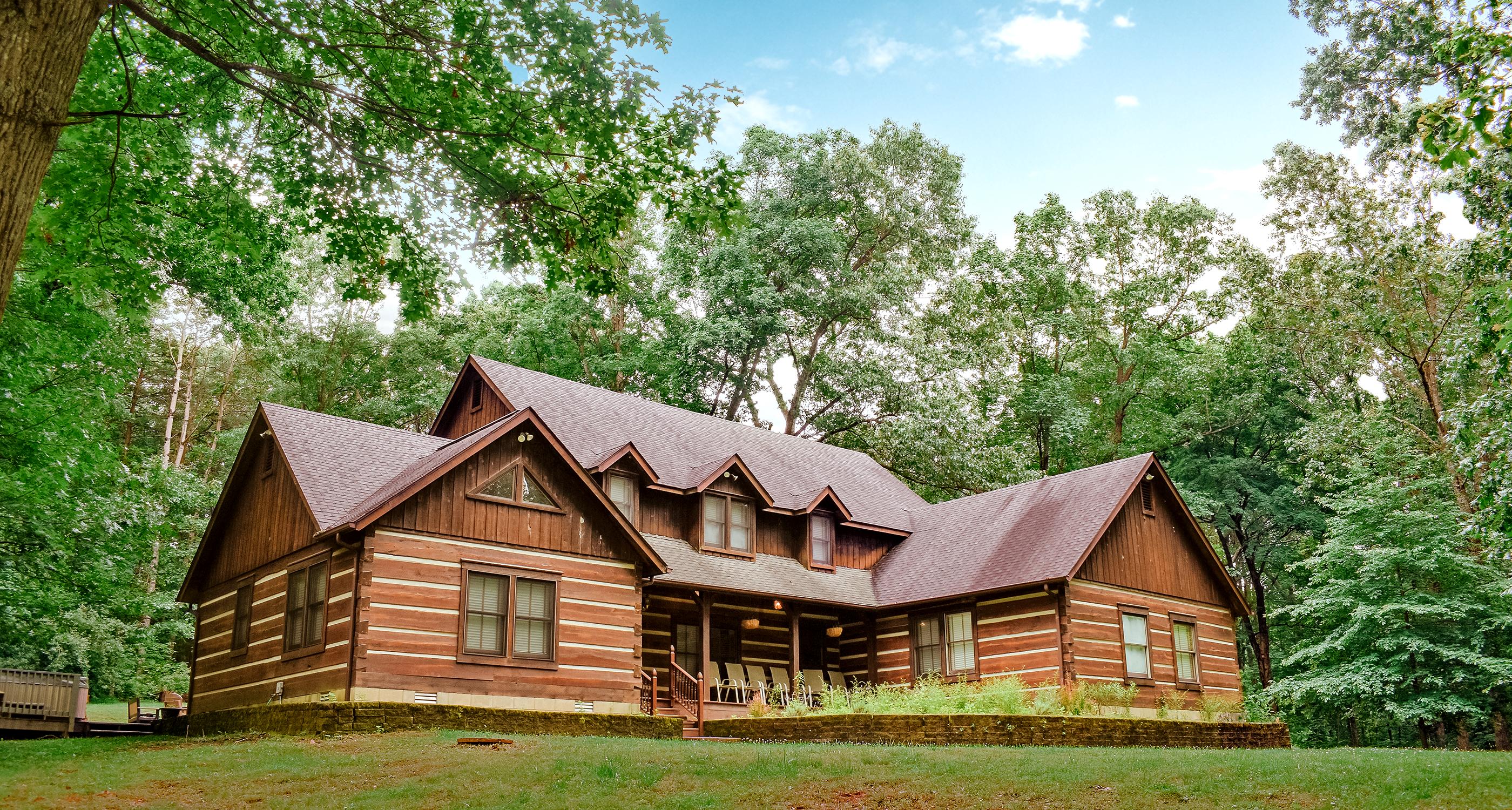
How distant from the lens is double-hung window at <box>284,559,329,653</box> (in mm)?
18656

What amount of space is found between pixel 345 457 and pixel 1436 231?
98.8ft

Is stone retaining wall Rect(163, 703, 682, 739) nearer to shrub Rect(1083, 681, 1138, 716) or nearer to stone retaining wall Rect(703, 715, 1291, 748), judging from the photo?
stone retaining wall Rect(703, 715, 1291, 748)

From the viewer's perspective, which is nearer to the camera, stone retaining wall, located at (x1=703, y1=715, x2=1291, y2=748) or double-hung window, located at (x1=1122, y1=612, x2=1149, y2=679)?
stone retaining wall, located at (x1=703, y1=715, x2=1291, y2=748)

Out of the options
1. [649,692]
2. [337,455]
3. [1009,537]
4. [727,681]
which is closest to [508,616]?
[649,692]

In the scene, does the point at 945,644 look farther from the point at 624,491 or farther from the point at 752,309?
the point at 752,309

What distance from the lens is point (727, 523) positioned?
26.2 m

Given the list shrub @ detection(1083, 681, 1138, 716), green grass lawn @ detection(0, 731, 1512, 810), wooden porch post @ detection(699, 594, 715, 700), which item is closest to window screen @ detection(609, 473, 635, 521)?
wooden porch post @ detection(699, 594, 715, 700)

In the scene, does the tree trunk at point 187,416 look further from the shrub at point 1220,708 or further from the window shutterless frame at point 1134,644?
the shrub at point 1220,708

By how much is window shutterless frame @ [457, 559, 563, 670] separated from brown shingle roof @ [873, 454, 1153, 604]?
31.9ft

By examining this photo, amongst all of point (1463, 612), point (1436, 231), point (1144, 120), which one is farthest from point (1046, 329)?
point (1144, 120)

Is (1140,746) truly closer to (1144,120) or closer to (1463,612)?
(1144,120)

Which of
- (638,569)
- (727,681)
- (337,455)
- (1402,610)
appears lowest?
(727,681)

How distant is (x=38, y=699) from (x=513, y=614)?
36.6 feet

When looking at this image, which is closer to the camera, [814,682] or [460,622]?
[460,622]
